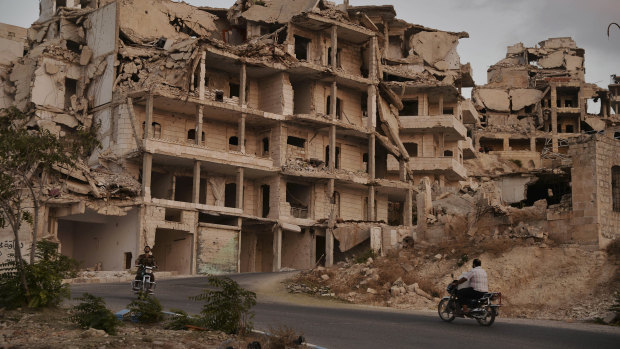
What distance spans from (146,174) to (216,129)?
8.05 m

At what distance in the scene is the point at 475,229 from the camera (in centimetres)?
3231

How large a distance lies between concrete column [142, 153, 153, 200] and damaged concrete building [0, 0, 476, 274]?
0.25 feet

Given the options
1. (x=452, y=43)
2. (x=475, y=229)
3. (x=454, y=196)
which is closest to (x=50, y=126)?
(x=454, y=196)

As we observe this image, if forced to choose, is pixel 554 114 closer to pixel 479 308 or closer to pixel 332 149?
pixel 332 149

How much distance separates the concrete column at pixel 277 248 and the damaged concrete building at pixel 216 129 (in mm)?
81

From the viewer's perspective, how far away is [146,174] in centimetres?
4375

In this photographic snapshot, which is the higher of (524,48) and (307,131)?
(524,48)

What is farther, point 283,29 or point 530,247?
point 283,29

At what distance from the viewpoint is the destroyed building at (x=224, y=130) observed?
4416 centimetres

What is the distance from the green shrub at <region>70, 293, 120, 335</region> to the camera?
A: 14.9m

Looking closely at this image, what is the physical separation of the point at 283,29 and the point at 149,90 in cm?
1108

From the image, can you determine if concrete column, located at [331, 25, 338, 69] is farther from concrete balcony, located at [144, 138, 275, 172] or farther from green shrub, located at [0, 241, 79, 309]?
green shrub, located at [0, 241, 79, 309]

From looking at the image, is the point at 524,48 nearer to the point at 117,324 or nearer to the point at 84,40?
the point at 84,40

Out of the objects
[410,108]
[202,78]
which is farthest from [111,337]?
[410,108]
